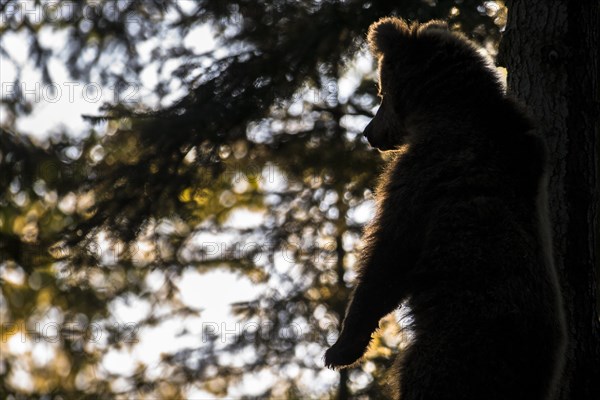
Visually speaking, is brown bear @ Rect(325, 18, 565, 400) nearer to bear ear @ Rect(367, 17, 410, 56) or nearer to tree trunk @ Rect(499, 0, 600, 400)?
tree trunk @ Rect(499, 0, 600, 400)

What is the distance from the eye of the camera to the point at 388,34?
19.0ft

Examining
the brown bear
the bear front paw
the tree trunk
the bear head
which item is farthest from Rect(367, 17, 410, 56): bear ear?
the bear front paw

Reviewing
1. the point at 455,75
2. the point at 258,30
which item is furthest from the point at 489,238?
the point at 258,30

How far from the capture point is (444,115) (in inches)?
206

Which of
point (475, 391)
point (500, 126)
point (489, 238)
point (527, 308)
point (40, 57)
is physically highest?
point (40, 57)

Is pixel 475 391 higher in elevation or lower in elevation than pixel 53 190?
lower

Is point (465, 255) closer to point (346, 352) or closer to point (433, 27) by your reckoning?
point (346, 352)

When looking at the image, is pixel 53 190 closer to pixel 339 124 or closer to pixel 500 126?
pixel 339 124

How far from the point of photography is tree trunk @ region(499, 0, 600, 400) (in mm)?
5066

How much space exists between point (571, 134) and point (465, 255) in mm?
1121

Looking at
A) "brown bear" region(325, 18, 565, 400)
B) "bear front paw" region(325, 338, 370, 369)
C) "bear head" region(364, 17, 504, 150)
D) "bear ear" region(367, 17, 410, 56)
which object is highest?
"bear ear" region(367, 17, 410, 56)

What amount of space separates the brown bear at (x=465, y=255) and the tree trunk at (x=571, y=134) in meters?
0.24

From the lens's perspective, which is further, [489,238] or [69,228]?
[69,228]

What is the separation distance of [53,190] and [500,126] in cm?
520
